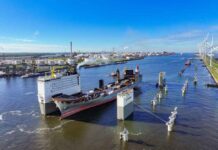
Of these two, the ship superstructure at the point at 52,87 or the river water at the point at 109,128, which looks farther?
the ship superstructure at the point at 52,87

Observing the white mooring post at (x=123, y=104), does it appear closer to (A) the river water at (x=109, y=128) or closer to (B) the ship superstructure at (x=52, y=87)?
(A) the river water at (x=109, y=128)

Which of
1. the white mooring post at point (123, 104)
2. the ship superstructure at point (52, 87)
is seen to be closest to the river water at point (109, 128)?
the white mooring post at point (123, 104)

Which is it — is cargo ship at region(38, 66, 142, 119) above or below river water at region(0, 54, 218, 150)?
above

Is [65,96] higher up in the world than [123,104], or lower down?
higher up

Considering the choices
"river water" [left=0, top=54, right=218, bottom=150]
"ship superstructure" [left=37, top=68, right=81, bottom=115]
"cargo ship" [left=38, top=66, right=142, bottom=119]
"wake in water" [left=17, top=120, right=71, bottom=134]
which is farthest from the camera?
"ship superstructure" [left=37, top=68, right=81, bottom=115]

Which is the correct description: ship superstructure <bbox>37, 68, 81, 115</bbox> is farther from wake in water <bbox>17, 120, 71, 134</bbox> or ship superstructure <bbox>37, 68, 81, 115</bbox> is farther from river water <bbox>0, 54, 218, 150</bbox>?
wake in water <bbox>17, 120, 71, 134</bbox>

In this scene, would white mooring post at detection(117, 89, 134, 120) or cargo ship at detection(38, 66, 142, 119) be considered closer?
white mooring post at detection(117, 89, 134, 120)

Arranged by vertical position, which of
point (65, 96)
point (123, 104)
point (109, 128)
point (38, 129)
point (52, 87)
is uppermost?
point (52, 87)

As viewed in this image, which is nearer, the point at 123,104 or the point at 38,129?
the point at 38,129

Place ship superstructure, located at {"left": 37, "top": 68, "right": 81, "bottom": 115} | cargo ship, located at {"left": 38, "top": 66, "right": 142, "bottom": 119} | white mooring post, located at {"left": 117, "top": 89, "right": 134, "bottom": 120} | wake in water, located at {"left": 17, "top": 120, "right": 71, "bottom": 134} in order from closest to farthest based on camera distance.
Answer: wake in water, located at {"left": 17, "top": 120, "right": 71, "bottom": 134} < white mooring post, located at {"left": 117, "top": 89, "right": 134, "bottom": 120} < cargo ship, located at {"left": 38, "top": 66, "right": 142, "bottom": 119} < ship superstructure, located at {"left": 37, "top": 68, "right": 81, "bottom": 115}

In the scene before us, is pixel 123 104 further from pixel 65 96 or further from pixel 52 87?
pixel 52 87

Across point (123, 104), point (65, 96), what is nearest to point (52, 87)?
point (65, 96)

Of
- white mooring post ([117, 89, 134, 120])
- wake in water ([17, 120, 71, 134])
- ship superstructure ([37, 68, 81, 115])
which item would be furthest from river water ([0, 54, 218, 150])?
ship superstructure ([37, 68, 81, 115])
